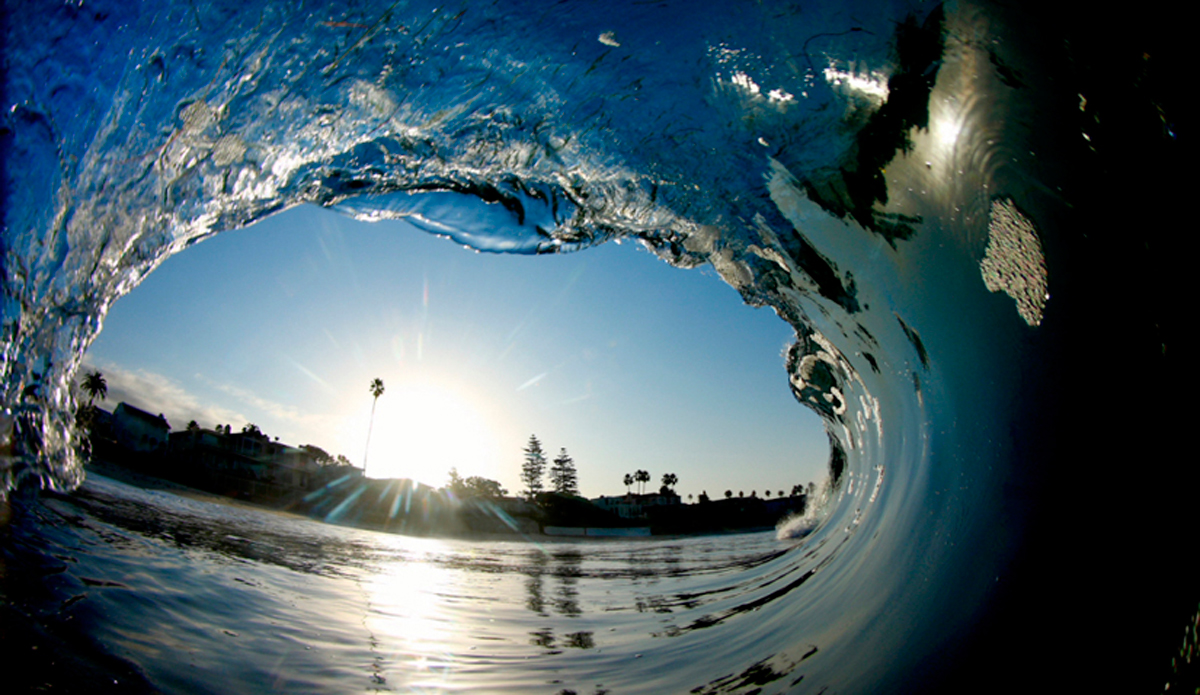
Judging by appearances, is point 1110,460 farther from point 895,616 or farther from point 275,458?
point 275,458

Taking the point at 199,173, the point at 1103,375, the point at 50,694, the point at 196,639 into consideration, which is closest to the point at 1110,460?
the point at 1103,375

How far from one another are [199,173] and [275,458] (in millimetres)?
50479

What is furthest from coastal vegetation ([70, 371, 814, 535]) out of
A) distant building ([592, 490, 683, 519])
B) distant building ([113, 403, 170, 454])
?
distant building ([592, 490, 683, 519])

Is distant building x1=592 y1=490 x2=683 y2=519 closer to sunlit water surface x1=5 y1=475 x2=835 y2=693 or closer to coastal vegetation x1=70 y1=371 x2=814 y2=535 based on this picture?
coastal vegetation x1=70 y1=371 x2=814 y2=535

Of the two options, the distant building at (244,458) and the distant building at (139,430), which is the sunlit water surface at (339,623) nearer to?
the distant building at (244,458)

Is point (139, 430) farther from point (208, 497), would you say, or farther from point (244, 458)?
point (208, 497)

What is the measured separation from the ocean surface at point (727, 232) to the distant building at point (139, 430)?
28.4m

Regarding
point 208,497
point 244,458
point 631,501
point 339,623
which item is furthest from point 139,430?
point 631,501

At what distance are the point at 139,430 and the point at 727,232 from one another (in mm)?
33645

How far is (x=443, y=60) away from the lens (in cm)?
202

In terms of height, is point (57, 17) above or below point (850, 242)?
below

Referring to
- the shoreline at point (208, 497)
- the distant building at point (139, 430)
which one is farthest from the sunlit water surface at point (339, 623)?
the distant building at point (139, 430)

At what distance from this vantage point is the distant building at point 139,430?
23328 millimetres

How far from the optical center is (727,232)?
10.6ft
